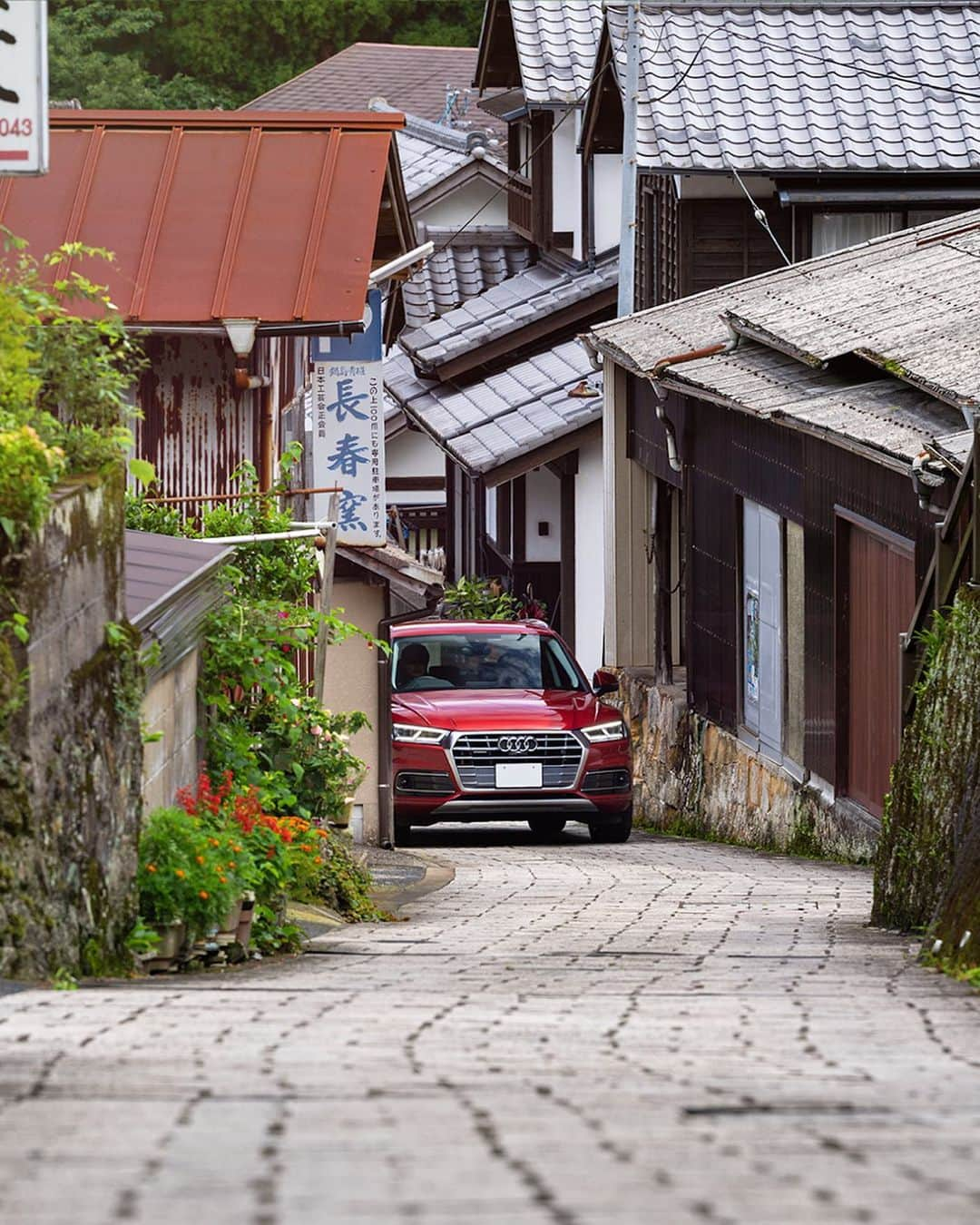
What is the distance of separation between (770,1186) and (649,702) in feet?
66.3

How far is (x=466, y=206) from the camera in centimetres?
3978

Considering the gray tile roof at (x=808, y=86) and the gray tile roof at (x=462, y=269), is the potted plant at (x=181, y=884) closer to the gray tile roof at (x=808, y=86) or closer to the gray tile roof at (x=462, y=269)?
the gray tile roof at (x=808, y=86)

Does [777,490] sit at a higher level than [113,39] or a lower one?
lower

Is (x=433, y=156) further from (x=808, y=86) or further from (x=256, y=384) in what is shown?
(x=256, y=384)

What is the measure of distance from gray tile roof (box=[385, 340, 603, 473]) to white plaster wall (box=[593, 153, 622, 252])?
1872mm

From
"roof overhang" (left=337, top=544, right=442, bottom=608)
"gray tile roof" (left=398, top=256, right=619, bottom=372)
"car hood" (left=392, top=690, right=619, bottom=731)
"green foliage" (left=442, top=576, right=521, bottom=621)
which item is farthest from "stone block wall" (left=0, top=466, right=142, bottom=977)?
"gray tile roof" (left=398, top=256, right=619, bottom=372)

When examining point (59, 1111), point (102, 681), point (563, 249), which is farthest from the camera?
point (563, 249)

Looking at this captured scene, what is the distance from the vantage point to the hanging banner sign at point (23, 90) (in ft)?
28.6

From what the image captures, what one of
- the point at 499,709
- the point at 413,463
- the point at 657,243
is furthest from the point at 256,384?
the point at 413,463

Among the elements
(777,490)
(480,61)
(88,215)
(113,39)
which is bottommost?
(777,490)

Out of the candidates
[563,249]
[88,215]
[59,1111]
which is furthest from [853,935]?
[563,249]

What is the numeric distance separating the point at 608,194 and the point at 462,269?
5.52 meters

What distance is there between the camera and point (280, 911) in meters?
10.4

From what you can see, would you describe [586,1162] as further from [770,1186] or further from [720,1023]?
[720,1023]
